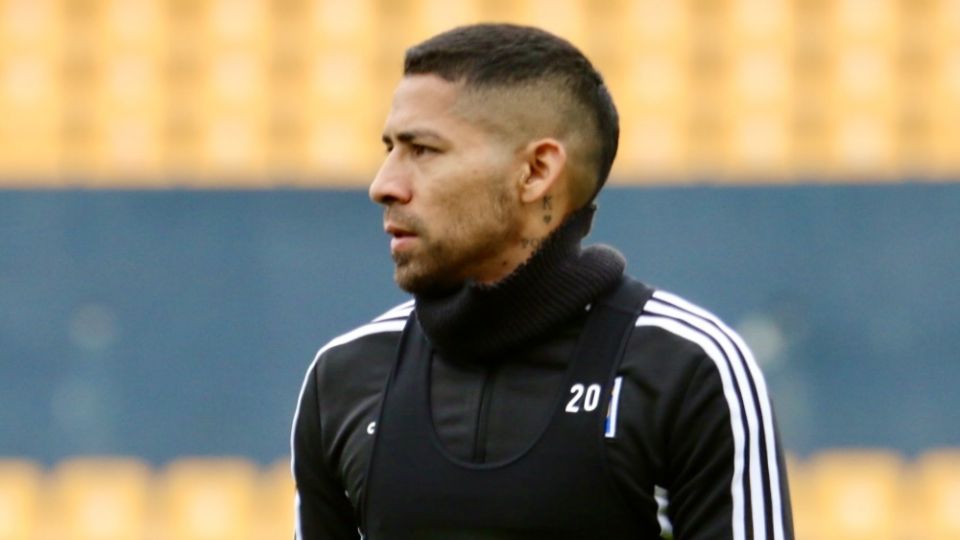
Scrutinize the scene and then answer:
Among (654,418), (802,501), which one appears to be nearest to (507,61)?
(654,418)

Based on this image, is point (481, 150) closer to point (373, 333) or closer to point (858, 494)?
point (373, 333)

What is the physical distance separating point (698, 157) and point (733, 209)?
21.2 inches

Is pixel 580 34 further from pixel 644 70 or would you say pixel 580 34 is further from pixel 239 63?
pixel 239 63

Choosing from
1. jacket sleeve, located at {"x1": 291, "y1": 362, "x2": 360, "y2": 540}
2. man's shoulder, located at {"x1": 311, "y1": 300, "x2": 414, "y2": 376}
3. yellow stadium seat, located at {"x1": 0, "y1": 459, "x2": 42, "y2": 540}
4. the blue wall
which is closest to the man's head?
man's shoulder, located at {"x1": 311, "y1": 300, "x2": 414, "y2": 376}

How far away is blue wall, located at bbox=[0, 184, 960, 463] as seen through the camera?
600 centimetres

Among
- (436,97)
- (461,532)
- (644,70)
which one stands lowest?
(461,532)

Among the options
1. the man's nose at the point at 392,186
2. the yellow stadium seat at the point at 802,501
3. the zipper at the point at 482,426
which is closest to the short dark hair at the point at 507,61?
the man's nose at the point at 392,186

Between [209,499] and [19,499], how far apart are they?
1.95ft

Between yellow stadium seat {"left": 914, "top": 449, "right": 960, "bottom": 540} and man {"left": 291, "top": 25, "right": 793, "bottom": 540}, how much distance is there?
12.4 feet

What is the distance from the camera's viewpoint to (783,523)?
238 cm

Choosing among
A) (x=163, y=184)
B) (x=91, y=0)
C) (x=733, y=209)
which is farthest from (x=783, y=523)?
(x=91, y=0)

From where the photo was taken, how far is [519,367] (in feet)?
8.14

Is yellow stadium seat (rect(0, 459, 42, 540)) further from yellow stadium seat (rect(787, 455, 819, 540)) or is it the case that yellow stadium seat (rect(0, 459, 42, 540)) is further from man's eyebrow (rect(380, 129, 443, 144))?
man's eyebrow (rect(380, 129, 443, 144))

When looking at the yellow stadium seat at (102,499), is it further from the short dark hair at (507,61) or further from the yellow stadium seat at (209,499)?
the short dark hair at (507,61)
